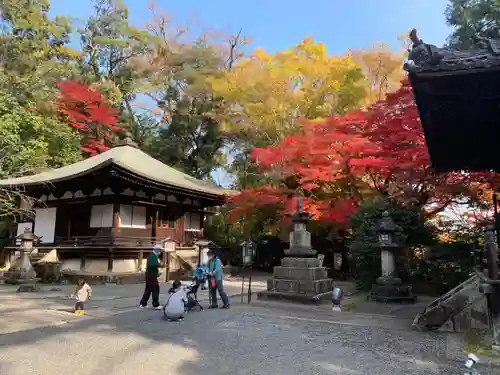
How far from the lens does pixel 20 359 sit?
509 centimetres

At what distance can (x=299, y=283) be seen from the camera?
431 inches

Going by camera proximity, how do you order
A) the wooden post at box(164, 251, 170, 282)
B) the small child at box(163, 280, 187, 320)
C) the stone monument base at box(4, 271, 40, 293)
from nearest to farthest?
the small child at box(163, 280, 187, 320) < the stone monument base at box(4, 271, 40, 293) < the wooden post at box(164, 251, 170, 282)

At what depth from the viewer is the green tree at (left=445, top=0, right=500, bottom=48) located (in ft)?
46.8

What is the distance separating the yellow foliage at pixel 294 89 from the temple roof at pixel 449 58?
1813 centimetres

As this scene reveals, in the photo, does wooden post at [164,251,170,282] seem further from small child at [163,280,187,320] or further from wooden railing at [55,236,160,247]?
small child at [163,280,187,320]

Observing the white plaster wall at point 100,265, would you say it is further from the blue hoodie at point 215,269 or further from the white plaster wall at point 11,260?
the blue hoodie at point 215,269

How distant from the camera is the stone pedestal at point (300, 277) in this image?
10781 millimetres

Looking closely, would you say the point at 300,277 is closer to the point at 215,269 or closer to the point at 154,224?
the point at 215,269

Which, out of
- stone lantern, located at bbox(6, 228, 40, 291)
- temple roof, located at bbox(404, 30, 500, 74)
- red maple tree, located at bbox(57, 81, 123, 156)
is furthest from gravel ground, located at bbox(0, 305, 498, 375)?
red maple tree, located at bbox(57, 81, 123, 156)

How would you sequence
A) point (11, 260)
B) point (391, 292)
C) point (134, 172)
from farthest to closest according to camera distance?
point (11, 260) → point (134, 172) → point (391, 292)

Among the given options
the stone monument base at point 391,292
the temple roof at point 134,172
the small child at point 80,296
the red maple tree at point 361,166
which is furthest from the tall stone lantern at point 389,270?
the temple roof at point 134,172

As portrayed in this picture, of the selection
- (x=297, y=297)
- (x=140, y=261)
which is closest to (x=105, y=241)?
(x=140, y=261)

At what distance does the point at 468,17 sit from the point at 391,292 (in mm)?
11197

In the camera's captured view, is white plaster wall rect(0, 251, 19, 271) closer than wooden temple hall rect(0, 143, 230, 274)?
No
